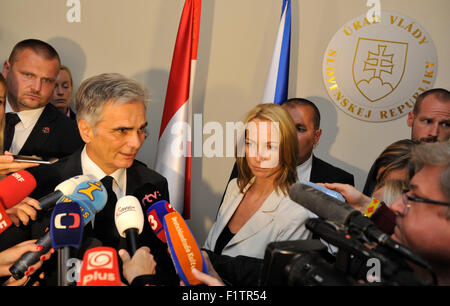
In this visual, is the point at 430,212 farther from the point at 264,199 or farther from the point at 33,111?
the point at 33,111

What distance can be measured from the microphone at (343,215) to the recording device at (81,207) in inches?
26.4

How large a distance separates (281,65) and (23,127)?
190cm

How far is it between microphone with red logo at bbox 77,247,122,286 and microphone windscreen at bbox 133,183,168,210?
0.80 meters

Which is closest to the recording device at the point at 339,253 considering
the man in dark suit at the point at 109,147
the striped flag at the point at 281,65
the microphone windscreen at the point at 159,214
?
the microphone windscreen at the point at 159,214

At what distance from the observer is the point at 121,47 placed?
3.44m

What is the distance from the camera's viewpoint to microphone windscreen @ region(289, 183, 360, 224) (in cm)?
94

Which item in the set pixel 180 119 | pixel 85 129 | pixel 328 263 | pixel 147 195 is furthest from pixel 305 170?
pixel 328 263

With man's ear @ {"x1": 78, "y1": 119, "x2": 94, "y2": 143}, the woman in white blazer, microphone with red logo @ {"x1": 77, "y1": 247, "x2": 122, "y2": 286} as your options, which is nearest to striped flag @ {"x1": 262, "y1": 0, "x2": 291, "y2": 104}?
the woman in white blazer

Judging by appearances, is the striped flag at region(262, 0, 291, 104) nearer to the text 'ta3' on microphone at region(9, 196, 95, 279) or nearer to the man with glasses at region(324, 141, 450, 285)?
the man with glasses at region(324, 141, 450, 285)

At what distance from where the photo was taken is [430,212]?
1.06 m

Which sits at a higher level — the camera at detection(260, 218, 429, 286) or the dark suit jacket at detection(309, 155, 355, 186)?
the camera at detection(260, 218, 429, 286)

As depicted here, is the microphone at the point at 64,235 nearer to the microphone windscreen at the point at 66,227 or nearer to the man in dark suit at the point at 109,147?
the microphone windscreen at the point at 66,227

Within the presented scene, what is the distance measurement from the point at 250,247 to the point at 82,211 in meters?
0.79
